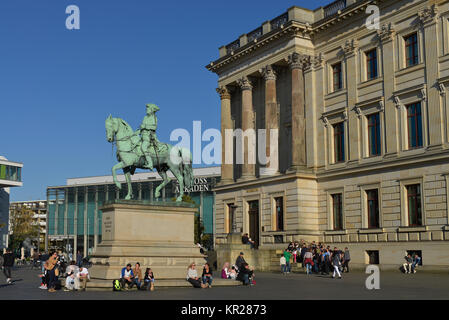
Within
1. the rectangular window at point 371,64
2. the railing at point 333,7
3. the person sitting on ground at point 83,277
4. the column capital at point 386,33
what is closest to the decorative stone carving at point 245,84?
the railing at point 333,7

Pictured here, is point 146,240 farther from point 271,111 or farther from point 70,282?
point 271,111

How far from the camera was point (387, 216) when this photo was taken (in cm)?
4100

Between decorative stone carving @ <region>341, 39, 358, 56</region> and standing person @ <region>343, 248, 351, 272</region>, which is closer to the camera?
standing person @ <region>343, 248, 351, 272</region>

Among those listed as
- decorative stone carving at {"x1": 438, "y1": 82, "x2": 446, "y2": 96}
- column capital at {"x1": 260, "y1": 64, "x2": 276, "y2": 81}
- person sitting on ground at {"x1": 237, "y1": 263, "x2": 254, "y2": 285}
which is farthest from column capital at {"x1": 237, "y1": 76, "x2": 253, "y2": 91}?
person sitting on ground at {"x1": 237, "y1": 263, "x2": 254, "y2": 285}

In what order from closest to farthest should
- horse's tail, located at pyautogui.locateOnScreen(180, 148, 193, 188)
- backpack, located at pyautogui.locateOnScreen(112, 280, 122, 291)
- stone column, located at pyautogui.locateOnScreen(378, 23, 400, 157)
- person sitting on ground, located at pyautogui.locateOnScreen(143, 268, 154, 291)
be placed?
backpack, located at pyautogui.locateOnScreen(112, 280, 122, 291), person sitting on ground, located at pyautogui.locateOnScreen(143, 268, 154, 291), horse's tail, located at pyautogui.locateOnScreen(180, 148, 193, 188), stone column, located at pyautogui.locateOnScreen(378, 23, 400, 157)

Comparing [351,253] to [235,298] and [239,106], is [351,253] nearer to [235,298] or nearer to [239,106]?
[239,106]

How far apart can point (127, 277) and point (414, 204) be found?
23100 millimetres

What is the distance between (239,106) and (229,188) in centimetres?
884

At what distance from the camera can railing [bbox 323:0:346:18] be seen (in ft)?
152

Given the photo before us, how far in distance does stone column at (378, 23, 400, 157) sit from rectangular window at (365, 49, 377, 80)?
4.35 ft

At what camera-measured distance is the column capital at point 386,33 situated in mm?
41562

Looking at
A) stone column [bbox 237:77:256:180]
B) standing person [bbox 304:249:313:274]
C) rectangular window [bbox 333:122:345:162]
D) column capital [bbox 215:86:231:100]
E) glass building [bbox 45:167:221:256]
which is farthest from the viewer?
glass building [bbox 45:167:221:256]

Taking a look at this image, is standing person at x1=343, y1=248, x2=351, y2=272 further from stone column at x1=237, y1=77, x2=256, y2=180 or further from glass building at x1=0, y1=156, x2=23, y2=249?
glass building at x1=0, y1=156, x2=23, y2=249

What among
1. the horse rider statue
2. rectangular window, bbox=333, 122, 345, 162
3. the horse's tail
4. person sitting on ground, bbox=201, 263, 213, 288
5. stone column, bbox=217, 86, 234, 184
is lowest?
person sitting on ground, bbox=201, 263, 213, 288
